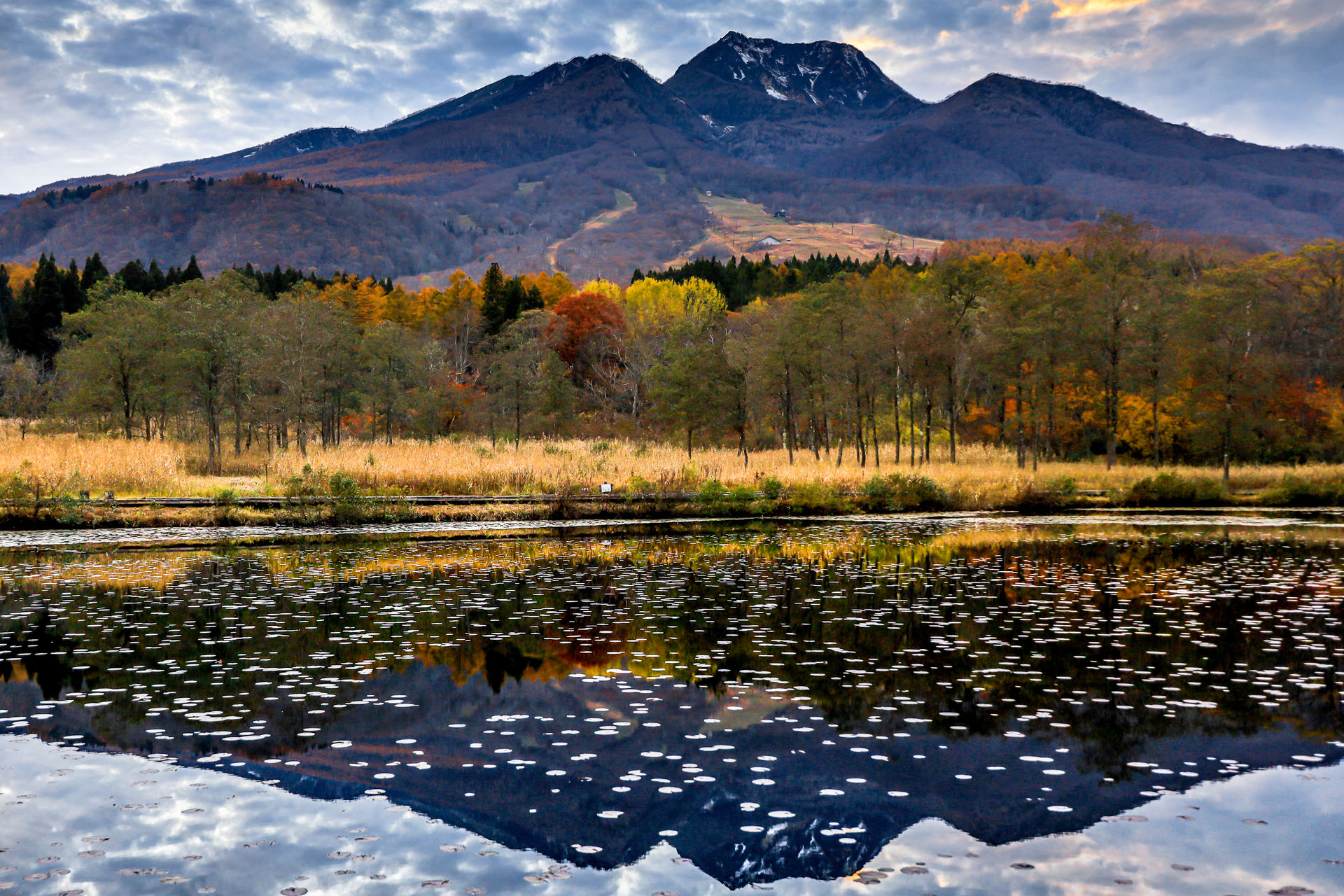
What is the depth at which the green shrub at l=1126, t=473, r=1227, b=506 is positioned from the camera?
46281mm

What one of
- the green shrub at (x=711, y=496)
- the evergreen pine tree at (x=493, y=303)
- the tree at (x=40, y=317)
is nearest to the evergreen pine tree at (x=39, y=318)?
the tree at (x=40, y=317)

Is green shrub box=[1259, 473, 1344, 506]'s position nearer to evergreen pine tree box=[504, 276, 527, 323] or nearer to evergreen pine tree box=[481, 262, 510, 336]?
evergreen pine tree box=[481, 262, 510, 336]

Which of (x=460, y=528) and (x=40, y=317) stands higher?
(x=40, y=317)

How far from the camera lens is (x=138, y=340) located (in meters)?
52.0

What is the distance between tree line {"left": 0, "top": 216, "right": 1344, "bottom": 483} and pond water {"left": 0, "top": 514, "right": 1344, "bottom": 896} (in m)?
36.4

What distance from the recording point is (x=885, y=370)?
63.2 meters

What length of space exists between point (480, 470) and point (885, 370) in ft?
107

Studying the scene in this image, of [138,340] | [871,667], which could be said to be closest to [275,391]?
[138,340]

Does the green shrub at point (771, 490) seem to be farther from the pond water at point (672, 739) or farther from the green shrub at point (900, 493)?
the pond water at point (672, 739)

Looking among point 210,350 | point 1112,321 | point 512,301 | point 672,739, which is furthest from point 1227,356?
point 512,301

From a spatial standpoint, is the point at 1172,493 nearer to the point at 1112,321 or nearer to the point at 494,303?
the point at 1112,321

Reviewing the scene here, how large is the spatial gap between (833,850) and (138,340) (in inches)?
2172

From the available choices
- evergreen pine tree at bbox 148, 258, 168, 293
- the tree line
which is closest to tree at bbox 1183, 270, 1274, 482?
the tree line

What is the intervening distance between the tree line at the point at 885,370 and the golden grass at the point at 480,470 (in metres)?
3.49
